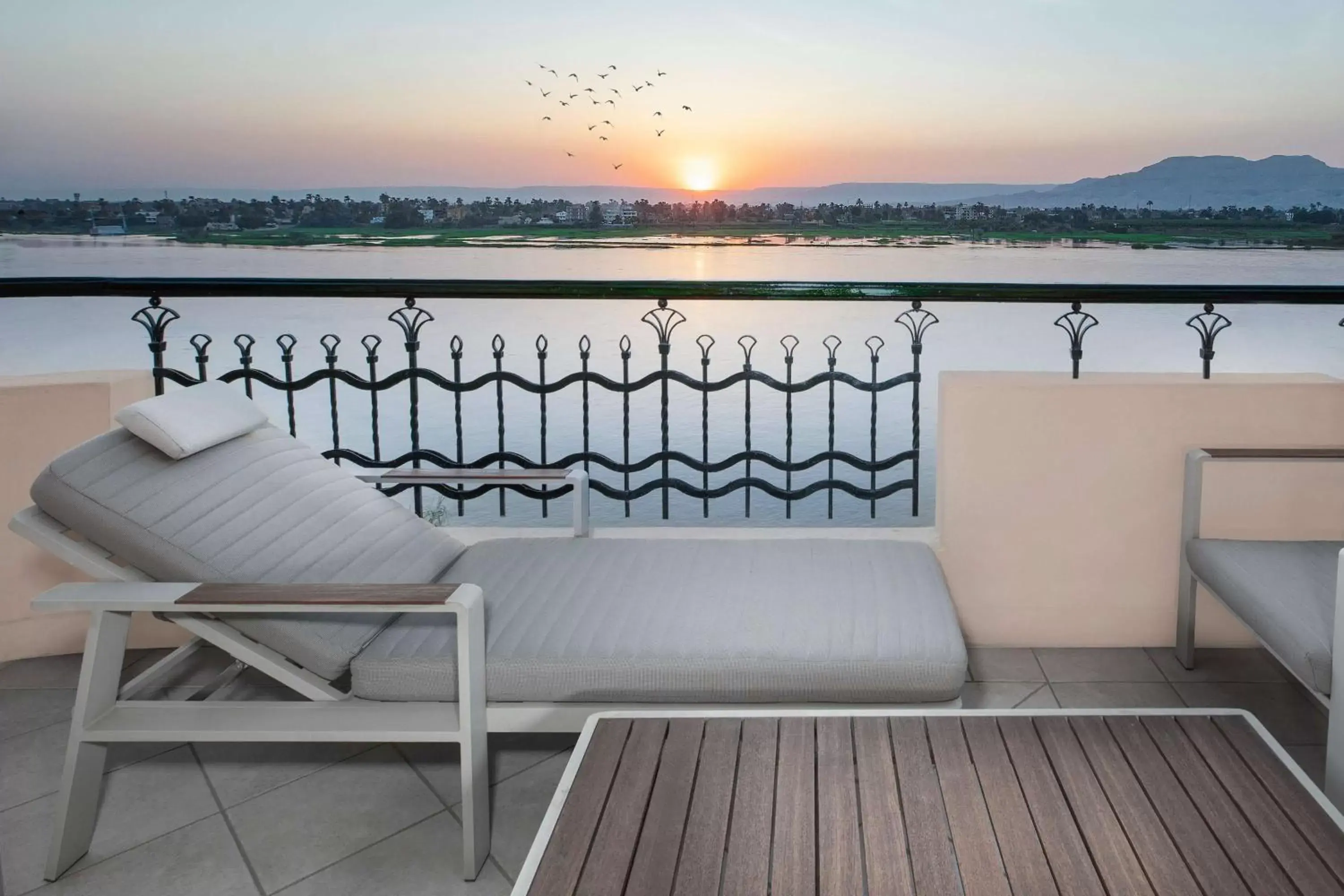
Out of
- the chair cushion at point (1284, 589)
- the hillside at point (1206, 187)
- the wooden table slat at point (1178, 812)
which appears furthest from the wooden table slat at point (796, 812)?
the hillside at point (1206, 187)

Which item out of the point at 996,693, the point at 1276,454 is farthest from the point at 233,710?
the point at 1276,454

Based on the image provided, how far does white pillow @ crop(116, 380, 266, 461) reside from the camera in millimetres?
2068

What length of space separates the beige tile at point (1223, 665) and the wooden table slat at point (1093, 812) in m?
1.53

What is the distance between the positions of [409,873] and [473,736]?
0.35 meters

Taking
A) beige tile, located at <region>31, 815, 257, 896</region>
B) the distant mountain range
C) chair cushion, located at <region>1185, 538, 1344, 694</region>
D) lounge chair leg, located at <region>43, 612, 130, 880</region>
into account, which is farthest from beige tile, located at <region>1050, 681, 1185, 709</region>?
the distant mountain range

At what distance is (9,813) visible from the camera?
85.8 inches

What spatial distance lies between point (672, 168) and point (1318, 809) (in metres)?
12.9

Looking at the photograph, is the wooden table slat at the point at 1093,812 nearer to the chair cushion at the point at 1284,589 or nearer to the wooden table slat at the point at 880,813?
the wooden table slat at the point at 880,813

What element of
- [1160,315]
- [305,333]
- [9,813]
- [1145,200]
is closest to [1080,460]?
[9,813]

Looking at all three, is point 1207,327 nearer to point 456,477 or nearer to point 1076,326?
point 1076,326

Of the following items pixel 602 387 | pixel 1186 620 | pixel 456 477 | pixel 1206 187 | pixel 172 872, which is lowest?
pixel 172 872

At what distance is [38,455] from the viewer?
289cm

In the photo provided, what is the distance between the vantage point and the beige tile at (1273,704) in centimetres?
249

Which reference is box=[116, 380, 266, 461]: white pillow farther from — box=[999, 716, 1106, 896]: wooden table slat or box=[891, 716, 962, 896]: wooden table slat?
box=[999, 716, 1106, 896]: wooden table slat
